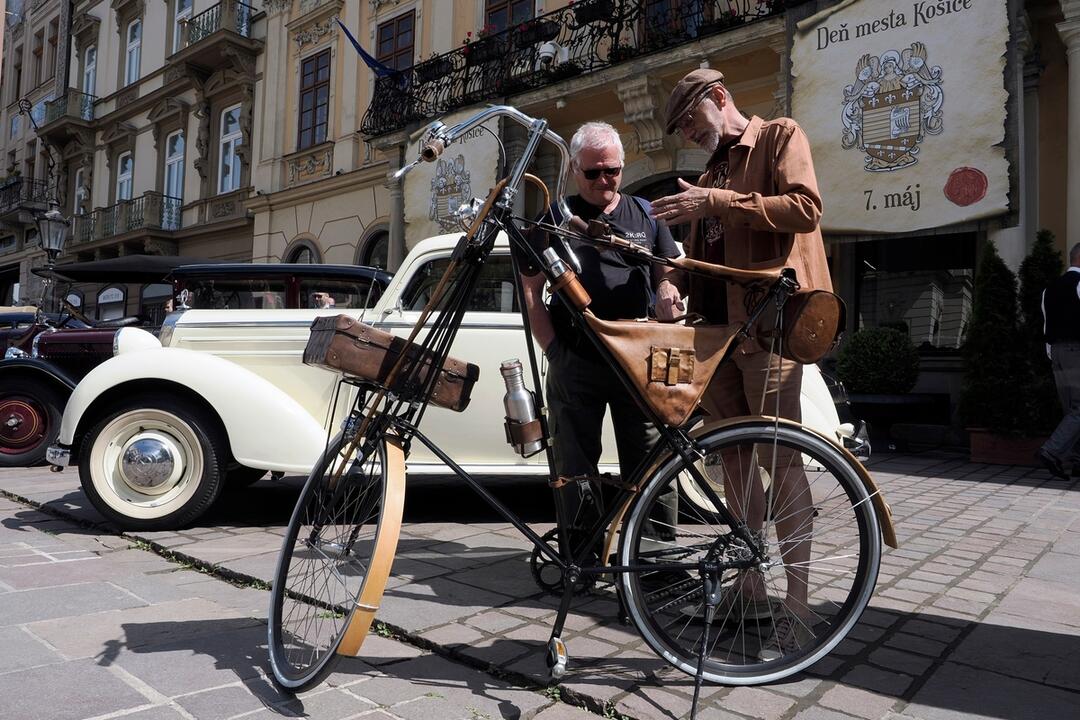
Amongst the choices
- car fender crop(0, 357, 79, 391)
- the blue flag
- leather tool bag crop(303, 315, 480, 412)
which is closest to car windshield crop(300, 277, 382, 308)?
car fender crop(0, 357, 79, 391)

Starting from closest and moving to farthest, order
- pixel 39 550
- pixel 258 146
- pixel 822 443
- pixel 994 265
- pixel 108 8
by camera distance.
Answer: pixel 822 443 < pixel 39 550 < pixel 994 265 < pixel 258 146 < pixel 108 8

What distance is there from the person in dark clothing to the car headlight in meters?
7.11

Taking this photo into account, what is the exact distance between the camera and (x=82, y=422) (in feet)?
13.5

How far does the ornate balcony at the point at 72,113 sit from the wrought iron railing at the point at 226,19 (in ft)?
26.2

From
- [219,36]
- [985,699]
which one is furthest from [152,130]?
[985,699]

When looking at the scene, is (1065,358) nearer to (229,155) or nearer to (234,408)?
(234,408)

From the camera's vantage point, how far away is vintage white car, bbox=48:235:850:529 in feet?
13.3

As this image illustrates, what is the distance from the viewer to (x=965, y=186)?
7.66m

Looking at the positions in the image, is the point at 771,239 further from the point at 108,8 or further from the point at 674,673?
the point at 108,8

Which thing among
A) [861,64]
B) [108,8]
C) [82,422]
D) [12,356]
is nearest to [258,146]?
[108,8]

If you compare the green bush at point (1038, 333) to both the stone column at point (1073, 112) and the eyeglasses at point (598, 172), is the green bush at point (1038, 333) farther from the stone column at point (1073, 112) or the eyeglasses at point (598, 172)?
the eyeglasses at point (598, 172)

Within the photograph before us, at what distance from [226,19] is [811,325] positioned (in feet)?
68.5

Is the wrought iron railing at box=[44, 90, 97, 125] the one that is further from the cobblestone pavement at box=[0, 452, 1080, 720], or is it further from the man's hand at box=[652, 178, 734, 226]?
the man's hand at box=[652, 178, 734, 226]

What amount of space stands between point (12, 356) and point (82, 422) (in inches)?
130
